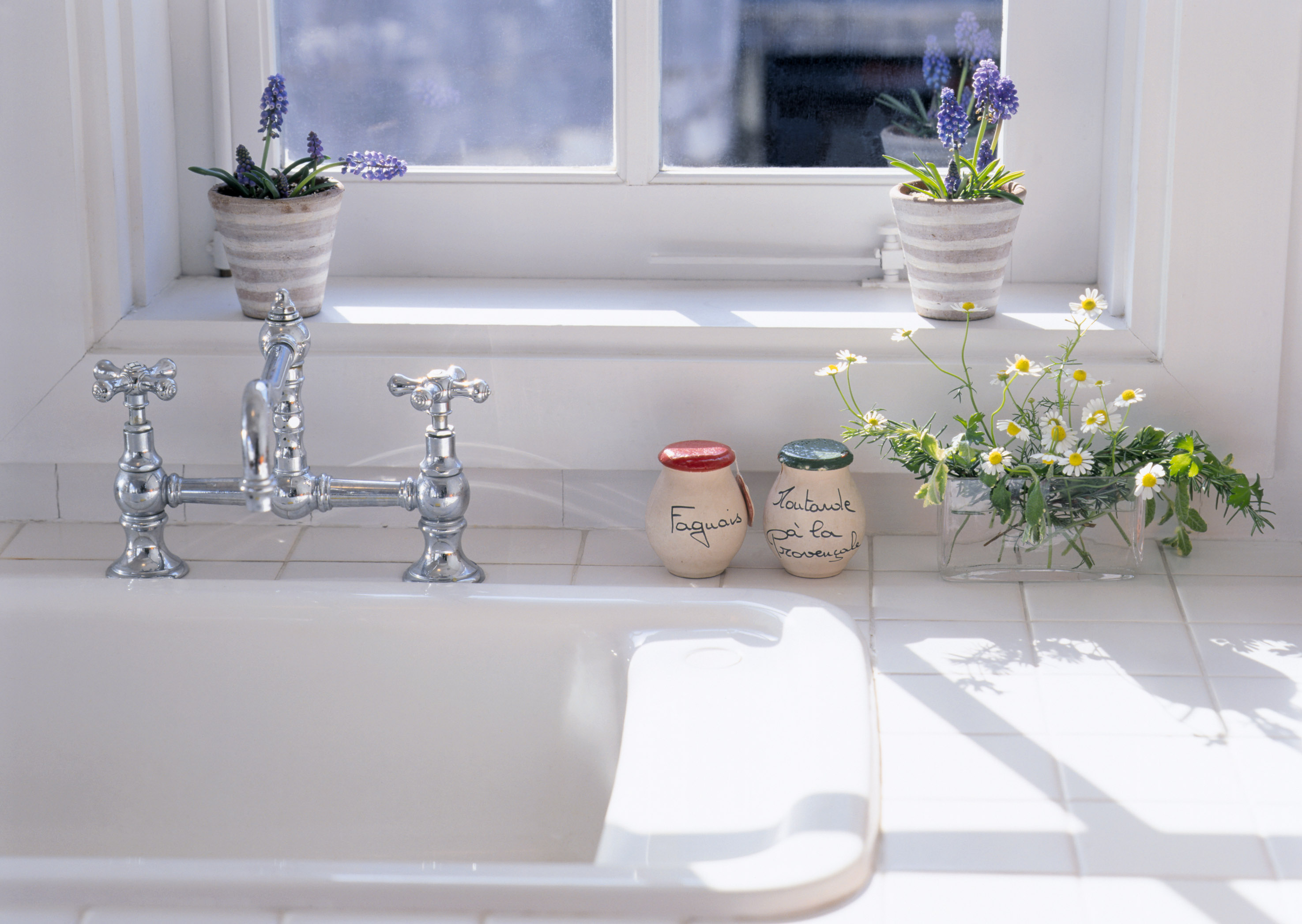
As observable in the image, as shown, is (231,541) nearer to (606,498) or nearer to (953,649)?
(606,498)

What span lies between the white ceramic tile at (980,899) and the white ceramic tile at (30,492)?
3.33 feet

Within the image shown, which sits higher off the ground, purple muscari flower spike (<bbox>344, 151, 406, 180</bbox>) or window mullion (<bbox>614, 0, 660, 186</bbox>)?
window mullion (<bbox>614, 0, 660, 186</bbox>)

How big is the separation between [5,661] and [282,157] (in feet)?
2.20

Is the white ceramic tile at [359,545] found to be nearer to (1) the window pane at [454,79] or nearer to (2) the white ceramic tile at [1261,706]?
(1) the window pane at [454,79]

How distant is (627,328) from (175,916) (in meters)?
0.75

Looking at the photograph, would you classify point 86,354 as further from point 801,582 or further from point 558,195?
point 801,582

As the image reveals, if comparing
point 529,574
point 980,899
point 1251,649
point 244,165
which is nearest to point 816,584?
point 529,574

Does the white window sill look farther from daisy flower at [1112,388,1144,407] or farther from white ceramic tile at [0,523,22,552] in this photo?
white ceramic tile at [0,523,22,552]

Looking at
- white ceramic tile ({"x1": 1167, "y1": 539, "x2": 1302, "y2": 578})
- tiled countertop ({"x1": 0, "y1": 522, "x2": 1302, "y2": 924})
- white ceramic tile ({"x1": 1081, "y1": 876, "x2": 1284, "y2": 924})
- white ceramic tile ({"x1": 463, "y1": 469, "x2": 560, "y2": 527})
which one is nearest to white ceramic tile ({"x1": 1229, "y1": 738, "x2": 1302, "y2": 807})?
tiled countertop ({"x1": 0, "y1": 522, "x2": 1302, "y2": 924})

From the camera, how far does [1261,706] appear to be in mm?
1077

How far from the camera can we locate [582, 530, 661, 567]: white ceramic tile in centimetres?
138

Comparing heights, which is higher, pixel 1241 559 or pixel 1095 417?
pixel 1095 417

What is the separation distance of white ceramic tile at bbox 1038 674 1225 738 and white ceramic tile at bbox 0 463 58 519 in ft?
3.37

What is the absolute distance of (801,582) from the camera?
1326mm
